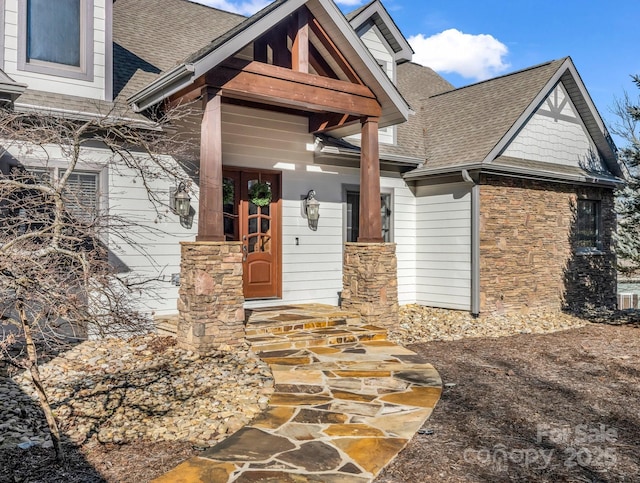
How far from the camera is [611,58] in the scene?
19.2 m

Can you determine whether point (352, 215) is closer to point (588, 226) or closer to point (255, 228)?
point (255, 228)

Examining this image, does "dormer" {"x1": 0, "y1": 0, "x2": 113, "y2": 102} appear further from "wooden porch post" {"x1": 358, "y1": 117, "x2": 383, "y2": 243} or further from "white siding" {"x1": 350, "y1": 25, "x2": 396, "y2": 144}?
"white siding" {"x1": 350, "y1": 25, "x2": 396, "y2": 144}

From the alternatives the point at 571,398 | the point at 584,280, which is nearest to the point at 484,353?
the point at 571,398

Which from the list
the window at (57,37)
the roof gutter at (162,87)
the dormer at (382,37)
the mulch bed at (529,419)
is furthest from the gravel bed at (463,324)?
the window at (57,37)

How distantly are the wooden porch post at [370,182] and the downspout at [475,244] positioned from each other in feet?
7.94

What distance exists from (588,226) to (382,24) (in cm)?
669

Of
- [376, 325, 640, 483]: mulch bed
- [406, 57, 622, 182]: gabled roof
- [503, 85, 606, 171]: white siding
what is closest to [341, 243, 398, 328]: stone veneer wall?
[376, 325, 640, 483]: mulch bed

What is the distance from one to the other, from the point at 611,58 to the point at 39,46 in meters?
19.3

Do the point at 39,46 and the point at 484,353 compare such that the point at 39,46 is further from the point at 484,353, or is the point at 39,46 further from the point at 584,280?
the point at 584,280

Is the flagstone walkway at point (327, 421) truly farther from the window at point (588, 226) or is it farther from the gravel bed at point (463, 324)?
the window at point (588, 226)

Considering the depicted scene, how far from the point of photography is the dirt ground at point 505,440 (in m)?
3.47

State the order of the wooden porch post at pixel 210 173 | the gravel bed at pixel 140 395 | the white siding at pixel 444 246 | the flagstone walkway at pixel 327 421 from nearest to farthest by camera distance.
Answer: the flagstone walkway at pixel 327 421, the gravel bed at pixel 140 395, the wooden porch post at pixel 210 173, the white siding at pixel 444 246

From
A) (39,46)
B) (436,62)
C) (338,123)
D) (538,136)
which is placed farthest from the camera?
(436,62)

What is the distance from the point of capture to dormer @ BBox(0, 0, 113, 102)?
706cm
